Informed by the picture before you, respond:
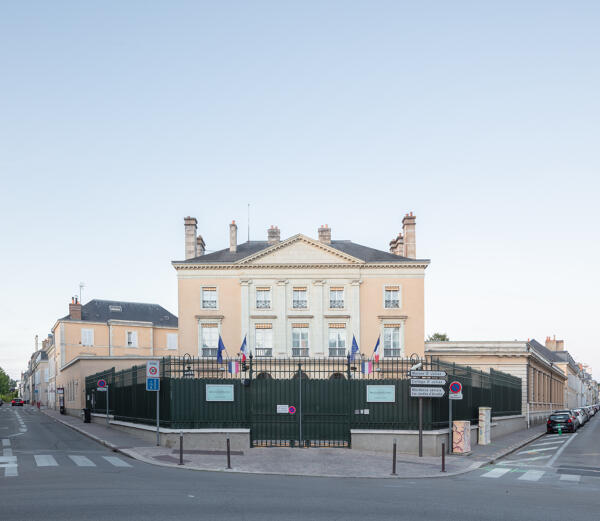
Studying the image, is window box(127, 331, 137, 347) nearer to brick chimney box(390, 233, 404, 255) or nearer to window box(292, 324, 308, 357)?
window box(292, 324, 308, 357)

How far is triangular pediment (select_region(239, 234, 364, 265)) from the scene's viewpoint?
189 ft

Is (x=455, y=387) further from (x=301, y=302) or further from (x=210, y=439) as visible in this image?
(x=301, y=302)

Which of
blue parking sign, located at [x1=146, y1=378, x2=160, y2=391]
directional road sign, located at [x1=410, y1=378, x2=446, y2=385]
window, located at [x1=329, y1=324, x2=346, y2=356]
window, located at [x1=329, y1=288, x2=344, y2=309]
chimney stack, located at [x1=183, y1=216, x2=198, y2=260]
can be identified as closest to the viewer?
directional road sign, located at [x1=410, y1=378, x2=446, y2=385]

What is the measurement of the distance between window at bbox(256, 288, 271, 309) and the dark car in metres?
23.5

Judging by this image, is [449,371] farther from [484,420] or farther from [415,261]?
[415,261]

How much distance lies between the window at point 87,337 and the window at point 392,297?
127 ft

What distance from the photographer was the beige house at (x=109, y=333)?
7919cm

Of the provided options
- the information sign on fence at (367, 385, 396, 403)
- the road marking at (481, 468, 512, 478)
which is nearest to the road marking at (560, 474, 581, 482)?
the road marking at (481, 468, 512, 478)

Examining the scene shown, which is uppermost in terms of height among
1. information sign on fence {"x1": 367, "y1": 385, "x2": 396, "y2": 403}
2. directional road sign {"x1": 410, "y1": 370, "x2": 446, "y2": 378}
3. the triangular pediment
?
the triangular pediment

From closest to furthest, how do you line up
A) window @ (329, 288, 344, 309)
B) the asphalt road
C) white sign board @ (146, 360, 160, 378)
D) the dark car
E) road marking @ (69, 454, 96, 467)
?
the asphalt road < road marking @ (69, 454, 96, 467) < white sign board @ (146, 360, 160, 378) < the dark car < window @ (329, 288, 344, 309)

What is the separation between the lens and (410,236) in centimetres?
6003

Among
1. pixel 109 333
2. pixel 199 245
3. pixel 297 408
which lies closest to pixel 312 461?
pixel 297 408

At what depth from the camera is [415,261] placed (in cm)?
5712

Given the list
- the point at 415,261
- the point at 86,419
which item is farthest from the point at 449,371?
the point at 415,261
